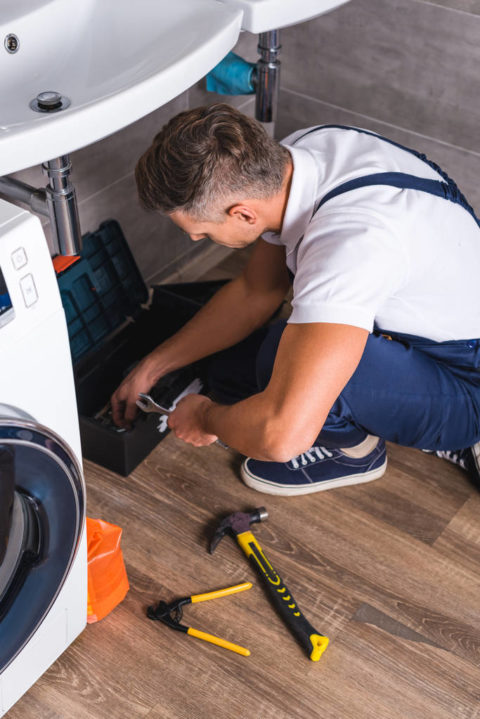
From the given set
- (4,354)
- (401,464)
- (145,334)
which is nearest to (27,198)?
(4,354)

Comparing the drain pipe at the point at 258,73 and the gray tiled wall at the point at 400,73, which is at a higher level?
the drain pipe at the point at 258,73

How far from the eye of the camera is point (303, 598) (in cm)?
148

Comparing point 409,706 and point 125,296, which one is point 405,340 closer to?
point 409,706

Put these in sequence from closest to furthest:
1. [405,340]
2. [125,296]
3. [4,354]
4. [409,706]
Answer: [4,354]
[409,706]
[405,340]
[125,296]

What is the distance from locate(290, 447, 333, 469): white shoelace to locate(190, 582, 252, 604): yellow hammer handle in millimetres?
282

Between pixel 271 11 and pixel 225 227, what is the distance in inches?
13.8

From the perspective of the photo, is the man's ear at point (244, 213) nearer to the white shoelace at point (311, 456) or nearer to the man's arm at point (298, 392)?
the man's arm at point (298, 392)

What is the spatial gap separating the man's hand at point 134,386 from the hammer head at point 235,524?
0.98 ft

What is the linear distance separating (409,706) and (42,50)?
1226 mm

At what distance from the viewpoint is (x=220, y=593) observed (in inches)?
57.5

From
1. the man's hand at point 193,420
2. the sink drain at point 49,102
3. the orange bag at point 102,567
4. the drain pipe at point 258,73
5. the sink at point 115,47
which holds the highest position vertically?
the sink at point 115,47

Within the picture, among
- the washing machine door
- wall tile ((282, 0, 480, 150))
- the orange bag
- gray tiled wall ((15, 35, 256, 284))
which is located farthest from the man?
wall tile ((282, 0, 480, 150))

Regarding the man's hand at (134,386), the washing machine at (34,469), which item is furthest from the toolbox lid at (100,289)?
the washing machine at (34,469)

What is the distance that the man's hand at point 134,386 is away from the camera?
5.35ft
